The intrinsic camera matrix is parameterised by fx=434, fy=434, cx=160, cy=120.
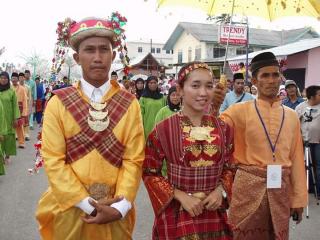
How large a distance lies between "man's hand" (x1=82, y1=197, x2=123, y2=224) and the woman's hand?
0.41 m

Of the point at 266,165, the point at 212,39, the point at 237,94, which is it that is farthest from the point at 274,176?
the point at 212,39

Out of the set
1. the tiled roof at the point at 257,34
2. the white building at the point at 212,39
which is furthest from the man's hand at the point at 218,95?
the tiled roof at the point at 257,34

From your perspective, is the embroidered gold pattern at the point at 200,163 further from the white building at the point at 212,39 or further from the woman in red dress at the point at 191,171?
the white building at the point at 212,39

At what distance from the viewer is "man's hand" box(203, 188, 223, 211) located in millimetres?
2699

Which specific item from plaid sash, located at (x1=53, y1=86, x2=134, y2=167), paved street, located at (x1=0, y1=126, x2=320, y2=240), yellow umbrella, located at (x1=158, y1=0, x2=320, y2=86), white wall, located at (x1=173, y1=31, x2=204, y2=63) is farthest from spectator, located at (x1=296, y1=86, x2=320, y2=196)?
white wall, located at (x1=173, y1=31, x2=204, y2=63)

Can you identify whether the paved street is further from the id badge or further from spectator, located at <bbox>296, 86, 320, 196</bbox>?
the id badge

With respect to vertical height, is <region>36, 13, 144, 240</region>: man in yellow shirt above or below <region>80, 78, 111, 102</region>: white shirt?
below

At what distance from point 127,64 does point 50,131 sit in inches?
42.2

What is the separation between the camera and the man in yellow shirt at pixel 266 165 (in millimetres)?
3371

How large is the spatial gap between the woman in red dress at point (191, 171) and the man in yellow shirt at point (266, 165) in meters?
0.54

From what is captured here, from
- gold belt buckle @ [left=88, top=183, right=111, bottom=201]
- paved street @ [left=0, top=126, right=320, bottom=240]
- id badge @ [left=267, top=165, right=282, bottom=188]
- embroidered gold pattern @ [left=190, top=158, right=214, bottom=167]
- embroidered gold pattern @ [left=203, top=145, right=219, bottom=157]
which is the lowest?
paved street @ [left=0, top=126, right=320, bottom=240]

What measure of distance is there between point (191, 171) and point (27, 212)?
3.66 metres

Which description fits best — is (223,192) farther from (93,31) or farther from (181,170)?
(93,31)

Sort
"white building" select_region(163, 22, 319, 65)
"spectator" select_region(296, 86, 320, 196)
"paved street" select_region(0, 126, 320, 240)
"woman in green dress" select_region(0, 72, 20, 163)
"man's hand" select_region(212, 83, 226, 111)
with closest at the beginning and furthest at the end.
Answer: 1. "man's hand" select_region(212, 83, 226, 111)
2. "paved street" select_region(0, 126, 320, 240)
3. "spectator" select_region(296, 86, 320, 196)
4. "woman in green dress" select_region(0, 72, 20, 163)
5. "white building" select_region(163, 22, 319, 65)
